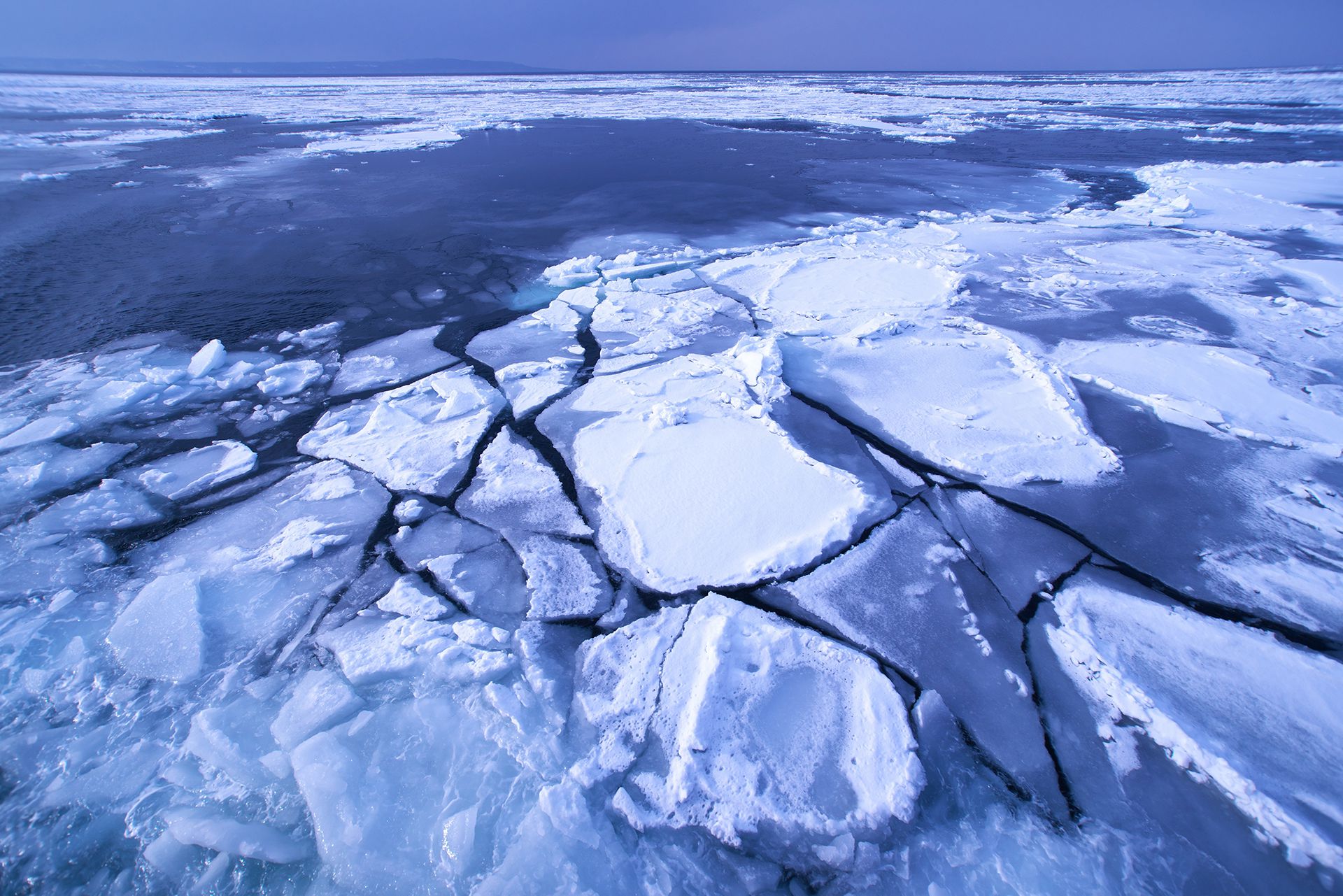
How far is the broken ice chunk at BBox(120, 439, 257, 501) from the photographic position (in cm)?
246

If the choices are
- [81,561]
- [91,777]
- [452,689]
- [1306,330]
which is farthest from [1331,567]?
[81,561]

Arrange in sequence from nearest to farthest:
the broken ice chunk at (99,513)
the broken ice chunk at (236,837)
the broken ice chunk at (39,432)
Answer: the broken ice chunk at (236,837)
the broken ice chunk at (99,513)
the broken ice chunk at (39,432)

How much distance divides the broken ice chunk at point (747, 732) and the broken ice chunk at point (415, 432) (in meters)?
1.29

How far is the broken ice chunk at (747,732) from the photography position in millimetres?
1387

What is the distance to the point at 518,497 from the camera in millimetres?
2430

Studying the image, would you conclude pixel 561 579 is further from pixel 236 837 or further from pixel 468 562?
pixel 236 837

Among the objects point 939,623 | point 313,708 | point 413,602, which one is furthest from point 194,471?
point 939,623

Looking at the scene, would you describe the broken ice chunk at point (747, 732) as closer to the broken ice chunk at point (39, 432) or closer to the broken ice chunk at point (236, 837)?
the broken ice chunk at point (236, 837)

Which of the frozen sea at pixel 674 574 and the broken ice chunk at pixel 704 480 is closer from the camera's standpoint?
the frozen sea at pixel 674 574

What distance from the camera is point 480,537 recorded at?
87.5 inches

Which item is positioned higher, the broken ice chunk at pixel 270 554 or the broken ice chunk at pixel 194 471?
the broken ice chunk at pixel 194 471

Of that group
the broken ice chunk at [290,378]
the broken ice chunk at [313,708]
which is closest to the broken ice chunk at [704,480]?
the broken ice chunk at [313,708]

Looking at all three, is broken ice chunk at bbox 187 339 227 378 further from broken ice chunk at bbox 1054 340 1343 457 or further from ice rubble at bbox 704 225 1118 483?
broken ice chunk at bbox 1054 340 1343 457

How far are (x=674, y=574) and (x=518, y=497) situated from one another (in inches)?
33.8
